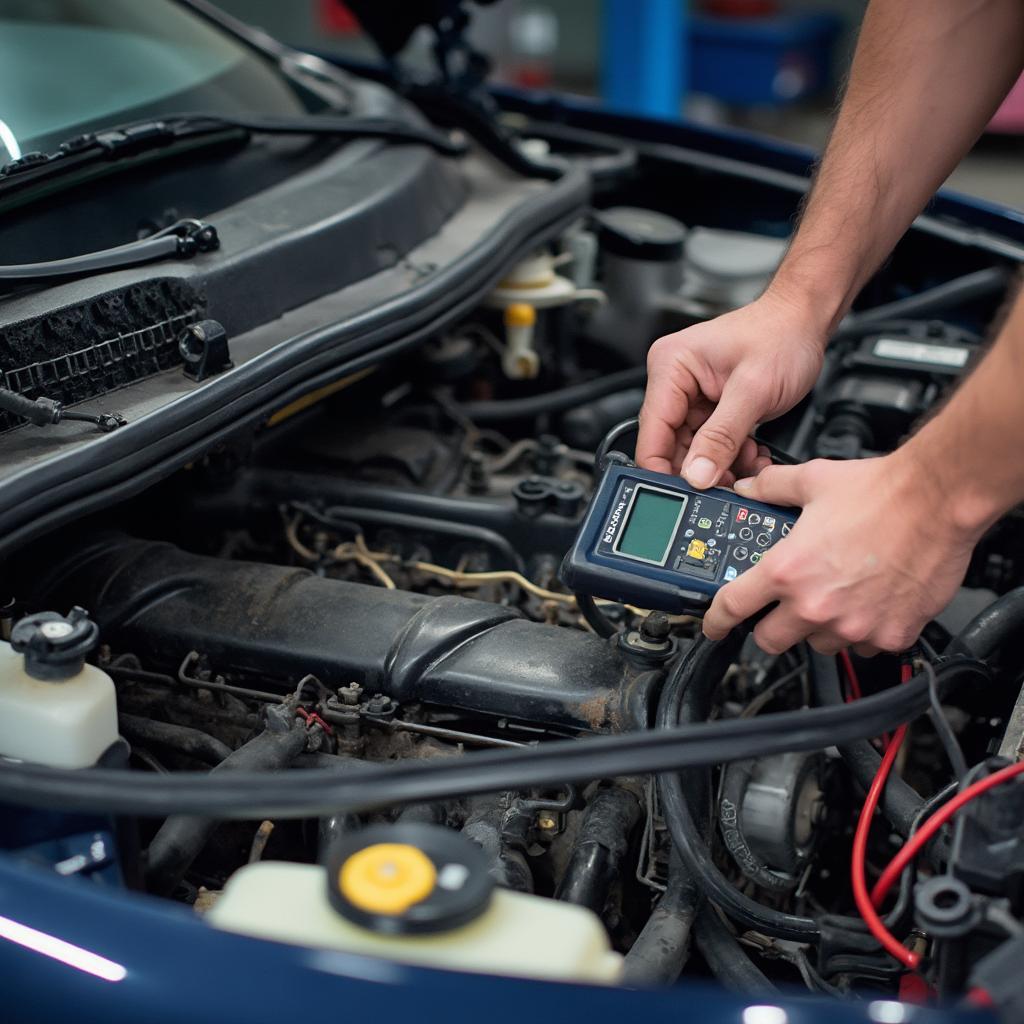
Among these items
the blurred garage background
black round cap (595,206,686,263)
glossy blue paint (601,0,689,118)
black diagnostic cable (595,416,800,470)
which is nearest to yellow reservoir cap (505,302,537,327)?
black round cap (595,206,686,263)

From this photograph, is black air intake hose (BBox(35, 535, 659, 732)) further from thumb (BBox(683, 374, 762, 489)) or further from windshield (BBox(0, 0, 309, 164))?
windshield (BBox(0, 0, 309, 164))

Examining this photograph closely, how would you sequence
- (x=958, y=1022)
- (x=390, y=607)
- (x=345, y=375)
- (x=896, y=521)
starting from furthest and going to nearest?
(x=345, y=375)
(x=390, y=607)
(x=896, y=521)
(x=958, y=1022)

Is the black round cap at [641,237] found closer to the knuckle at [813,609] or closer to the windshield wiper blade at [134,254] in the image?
the windshield wiper blade at [134,254]

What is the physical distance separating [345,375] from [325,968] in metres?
0.84

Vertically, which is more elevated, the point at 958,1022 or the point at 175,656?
the point at 175,656

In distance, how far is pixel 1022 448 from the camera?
3.22ft

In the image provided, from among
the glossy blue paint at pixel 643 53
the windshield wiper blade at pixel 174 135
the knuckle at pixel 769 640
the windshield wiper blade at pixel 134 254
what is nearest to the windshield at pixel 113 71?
the windshield wiper blade at pixel 174 135

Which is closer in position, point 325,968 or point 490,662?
point 325,968

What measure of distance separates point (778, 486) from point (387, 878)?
553mm

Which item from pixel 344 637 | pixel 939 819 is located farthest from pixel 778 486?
pixel 344 637

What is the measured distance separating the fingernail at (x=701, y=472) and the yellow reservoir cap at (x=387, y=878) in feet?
1.74

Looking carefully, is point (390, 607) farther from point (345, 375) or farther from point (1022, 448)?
point (1022, 448)

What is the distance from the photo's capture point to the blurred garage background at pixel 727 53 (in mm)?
6316

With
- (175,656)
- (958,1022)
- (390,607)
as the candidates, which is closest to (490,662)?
(390,607)
